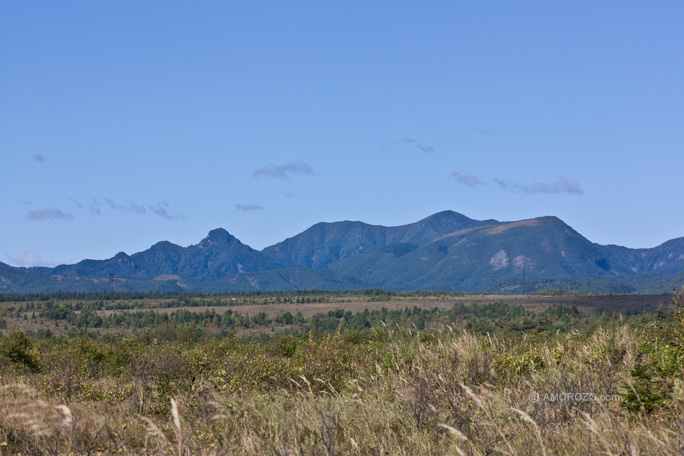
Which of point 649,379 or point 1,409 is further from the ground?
point 649,379

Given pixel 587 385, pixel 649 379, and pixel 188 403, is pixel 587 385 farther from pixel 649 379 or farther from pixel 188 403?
pixel 188 403

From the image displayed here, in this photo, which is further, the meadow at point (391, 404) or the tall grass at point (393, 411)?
the meadow at point (391, 404)

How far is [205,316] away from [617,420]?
146 meters

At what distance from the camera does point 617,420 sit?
27.1 ft

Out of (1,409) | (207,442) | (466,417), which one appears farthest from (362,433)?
(1,409)

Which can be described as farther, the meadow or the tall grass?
the meadow

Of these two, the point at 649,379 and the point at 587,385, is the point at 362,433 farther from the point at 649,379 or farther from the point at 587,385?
the point at 649,379

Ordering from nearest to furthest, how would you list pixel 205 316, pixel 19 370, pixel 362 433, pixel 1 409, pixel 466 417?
pixel 466 417, pixel 362 433, pixel 1 409, pixel 19 370, pixel 205 316

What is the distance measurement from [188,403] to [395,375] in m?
3.86

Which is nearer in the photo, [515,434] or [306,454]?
[306,454]

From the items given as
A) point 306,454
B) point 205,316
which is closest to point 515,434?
point 306,454

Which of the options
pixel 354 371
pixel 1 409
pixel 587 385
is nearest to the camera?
pixel 587 385

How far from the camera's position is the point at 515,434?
24.7ft

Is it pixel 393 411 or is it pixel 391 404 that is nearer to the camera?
pixel 393 411
